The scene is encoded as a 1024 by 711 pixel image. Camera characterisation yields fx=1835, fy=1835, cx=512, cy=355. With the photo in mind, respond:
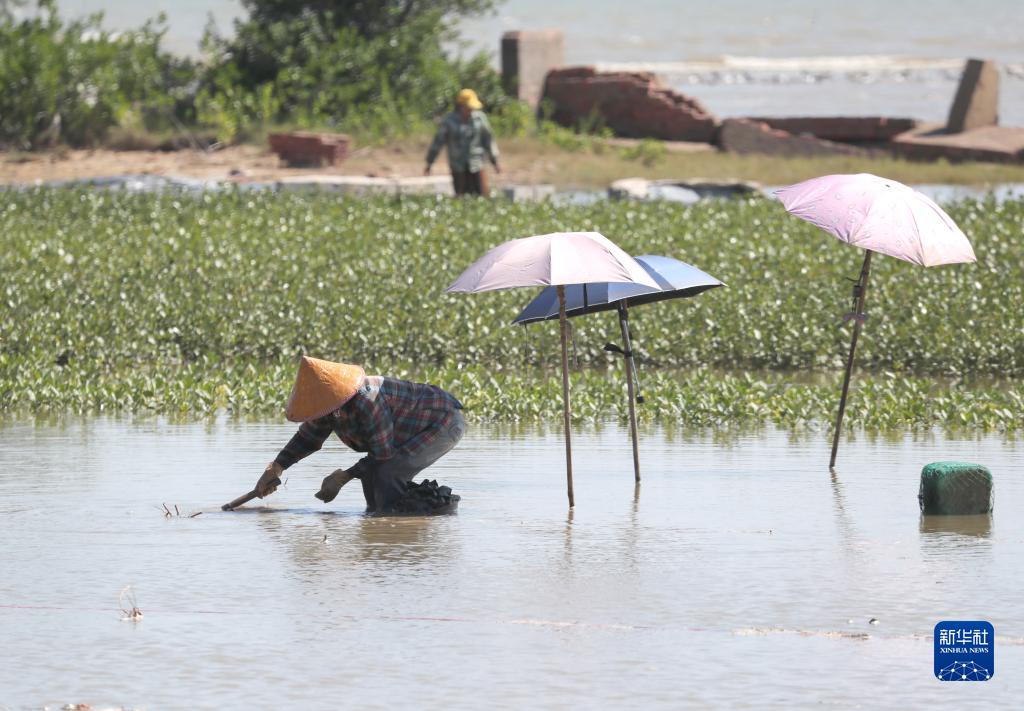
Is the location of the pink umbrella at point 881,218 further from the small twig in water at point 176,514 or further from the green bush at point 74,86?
the green bush at point 74,86

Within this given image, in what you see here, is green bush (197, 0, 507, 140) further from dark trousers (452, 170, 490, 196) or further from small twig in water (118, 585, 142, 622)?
small twig in water (118, 585, 142, 622)

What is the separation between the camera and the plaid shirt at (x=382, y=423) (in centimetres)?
879

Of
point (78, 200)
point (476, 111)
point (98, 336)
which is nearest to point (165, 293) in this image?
point (98, 336)

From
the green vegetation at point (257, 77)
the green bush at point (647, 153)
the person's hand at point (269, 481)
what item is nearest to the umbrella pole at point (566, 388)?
the person's hand at point (269, 481)

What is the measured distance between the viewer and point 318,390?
856 centimetres

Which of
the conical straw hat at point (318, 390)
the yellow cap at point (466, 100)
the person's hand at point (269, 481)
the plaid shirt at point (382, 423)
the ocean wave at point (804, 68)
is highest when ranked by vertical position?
the ocean wave at point (804, 68)

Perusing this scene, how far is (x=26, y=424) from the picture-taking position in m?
12.6

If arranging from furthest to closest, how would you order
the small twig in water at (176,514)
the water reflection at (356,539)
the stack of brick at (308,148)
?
the stack of brick at (308,148) → the small twig in water at (176,514) → the water reflection at (356,539)

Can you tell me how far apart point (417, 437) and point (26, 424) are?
14.6ft

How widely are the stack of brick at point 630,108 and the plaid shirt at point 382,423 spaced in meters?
26.2

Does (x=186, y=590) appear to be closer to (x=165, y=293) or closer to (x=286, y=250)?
(x=165, y=293)

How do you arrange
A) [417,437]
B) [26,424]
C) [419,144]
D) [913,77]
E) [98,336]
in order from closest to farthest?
1. [417,437]
2. [26,424]
3. [98,336]
4. [419,144]
5. [913,77]

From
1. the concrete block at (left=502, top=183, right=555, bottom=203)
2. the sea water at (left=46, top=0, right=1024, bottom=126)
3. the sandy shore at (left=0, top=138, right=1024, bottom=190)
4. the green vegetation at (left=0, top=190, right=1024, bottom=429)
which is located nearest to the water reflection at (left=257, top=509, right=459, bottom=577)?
the green vegetation at (left=0, top=190, right=1024, bottom=429)

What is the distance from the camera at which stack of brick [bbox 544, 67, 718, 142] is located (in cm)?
3522
